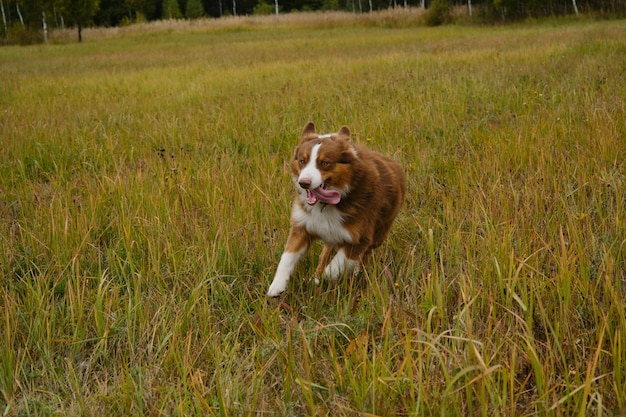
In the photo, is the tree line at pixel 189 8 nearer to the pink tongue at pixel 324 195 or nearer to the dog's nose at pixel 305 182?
the pink tongue at pixel 324 195

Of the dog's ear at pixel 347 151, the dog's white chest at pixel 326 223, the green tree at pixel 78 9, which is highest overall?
the green tree at pixel 78 9

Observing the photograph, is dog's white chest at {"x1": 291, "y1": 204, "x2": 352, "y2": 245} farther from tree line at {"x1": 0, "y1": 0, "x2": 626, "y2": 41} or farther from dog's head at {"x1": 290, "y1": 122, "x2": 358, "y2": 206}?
tree line at {"x1": 0, "y1": 0, "x2": 626, "y2": 41}

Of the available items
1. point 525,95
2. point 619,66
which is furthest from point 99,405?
point 619,66

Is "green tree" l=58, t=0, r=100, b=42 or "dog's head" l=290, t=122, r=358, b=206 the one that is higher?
"green tree" l=58, t=0, r=100, b=42

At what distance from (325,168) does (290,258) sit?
0.52 metres

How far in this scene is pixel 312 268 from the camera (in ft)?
10.2

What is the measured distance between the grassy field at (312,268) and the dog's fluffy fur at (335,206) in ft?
0.57

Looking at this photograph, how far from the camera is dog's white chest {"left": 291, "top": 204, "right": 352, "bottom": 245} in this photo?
2791 millimetres

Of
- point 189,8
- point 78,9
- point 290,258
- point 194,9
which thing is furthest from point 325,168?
point 189,8

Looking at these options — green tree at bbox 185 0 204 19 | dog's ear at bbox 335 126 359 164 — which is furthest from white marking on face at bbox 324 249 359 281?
green tree at bbox 185 0 204 19

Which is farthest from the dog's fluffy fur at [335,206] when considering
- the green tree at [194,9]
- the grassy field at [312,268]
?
the green tree at [194,9]

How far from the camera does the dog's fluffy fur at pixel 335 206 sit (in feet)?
8.93

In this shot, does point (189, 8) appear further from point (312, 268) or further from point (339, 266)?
point (339, 266)

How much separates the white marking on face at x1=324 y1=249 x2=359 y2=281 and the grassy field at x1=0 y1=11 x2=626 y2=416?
0.12 meters
